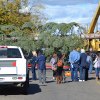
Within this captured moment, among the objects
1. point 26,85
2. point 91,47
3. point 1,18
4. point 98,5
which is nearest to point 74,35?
point 91,47

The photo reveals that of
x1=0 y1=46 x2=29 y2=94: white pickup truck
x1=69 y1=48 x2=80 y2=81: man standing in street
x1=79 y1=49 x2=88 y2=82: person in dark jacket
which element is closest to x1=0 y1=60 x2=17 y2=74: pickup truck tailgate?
x1=0 y1=46 x2=29 y2=94: white pickup truck

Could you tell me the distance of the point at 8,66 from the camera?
54.0 feet

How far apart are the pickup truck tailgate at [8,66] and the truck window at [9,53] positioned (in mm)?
946

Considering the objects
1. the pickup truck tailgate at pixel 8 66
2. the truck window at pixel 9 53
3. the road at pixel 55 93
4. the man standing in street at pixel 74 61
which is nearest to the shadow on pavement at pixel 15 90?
the road at pixel 55 93

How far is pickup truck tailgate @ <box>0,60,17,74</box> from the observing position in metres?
16.5

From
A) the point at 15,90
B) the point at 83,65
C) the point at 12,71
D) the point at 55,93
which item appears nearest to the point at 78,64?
the point at 83,65

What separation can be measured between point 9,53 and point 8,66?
4.28 ft

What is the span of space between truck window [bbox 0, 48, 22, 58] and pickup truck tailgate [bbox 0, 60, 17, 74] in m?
0.95

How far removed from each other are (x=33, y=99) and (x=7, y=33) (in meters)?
26.8

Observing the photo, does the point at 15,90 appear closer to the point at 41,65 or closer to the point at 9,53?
the point at 9,53

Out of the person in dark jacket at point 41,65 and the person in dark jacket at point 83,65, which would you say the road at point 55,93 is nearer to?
the person in dark jacket at point 41,65

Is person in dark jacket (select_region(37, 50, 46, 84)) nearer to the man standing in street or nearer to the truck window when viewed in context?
the man standing in street

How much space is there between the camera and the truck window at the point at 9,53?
1755cm

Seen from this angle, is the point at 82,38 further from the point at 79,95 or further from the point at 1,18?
the point at 79,95
